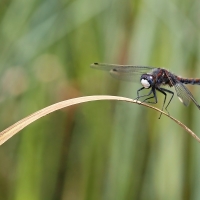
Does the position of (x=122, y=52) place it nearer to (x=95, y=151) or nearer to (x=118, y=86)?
(x=118, y=86)

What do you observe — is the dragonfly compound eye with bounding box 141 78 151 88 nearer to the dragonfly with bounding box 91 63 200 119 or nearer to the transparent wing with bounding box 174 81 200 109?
the dragonfly with bounding box 91 63 200 119

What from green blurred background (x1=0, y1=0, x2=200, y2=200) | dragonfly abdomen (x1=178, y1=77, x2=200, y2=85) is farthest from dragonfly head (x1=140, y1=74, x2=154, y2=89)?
dragonfly abdomen (x1=178, y1=77, x2=200, y2=85)

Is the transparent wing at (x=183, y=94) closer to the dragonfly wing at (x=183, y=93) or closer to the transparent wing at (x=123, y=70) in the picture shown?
the dragonfly wing at (x=183, y=93)

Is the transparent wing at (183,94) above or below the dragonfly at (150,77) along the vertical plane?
below

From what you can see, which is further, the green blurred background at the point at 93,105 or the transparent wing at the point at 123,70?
the transparent wing at the point at 123,70

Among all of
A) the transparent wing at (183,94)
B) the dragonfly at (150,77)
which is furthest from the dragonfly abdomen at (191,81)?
the transparent wing at (183,94)

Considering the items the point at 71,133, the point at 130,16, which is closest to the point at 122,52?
the point at 130,16
